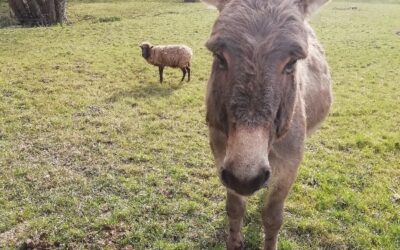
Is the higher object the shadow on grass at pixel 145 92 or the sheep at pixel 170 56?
the sheep at pixel 170 56

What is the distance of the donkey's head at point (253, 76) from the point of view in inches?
95.6

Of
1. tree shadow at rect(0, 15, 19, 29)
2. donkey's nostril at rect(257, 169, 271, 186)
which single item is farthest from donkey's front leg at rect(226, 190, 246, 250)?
tree shadow at rect(0, 15, 19, 29)

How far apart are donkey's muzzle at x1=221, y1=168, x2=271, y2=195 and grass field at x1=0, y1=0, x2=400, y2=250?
2.59 meters

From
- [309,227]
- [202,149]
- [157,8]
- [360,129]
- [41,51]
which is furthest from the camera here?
[157,8]

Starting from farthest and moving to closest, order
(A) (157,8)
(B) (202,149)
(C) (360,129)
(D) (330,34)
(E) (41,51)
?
1. (A) (157,8)
2. (D) (330,34)
3. (E) (41,51)
4. (C) (360,129)
5. (B) (202,149)

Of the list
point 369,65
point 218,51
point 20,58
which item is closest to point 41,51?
point 20,58

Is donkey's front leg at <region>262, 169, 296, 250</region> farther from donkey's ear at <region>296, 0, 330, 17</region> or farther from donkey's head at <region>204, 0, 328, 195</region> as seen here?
donkey's ear at <region>296, 0, 330, 17</region>

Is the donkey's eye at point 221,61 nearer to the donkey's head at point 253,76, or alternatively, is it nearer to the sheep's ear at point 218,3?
the donkey's head at point 253,76

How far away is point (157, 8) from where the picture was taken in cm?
2823

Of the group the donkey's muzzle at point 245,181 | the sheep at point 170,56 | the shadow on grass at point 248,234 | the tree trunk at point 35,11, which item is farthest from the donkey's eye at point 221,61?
the tree trunk at point 35,11

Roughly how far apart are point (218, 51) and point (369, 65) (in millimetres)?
13523

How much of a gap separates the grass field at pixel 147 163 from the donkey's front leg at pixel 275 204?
0.59 metres

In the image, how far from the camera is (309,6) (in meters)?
3.09

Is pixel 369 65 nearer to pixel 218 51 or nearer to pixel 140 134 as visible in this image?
pixel 140 134
